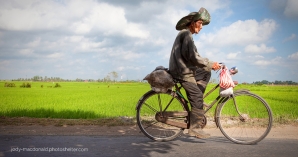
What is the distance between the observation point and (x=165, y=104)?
179 inches

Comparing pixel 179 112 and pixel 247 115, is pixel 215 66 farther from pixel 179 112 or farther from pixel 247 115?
pixel 247 115

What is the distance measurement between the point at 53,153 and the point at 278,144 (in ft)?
12.9

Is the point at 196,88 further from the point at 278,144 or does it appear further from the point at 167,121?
the point at 278,144

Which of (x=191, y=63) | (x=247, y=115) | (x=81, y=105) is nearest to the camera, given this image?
(x=191, y=63)

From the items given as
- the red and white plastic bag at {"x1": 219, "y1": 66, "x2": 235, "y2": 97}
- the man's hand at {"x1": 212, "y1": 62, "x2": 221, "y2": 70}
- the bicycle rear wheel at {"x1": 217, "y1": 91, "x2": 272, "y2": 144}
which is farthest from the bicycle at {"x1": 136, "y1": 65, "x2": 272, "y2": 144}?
the man's hand at {"x1": 212, "y1": 62, "x2": 221, "y2": 70}

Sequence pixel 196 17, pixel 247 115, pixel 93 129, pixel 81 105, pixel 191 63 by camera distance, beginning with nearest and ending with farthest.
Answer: pixel 196 17 → pixel 191 63 → pixel 247 115 → pixel 93 129 → pixel 81 105

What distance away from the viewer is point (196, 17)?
412 centimetres

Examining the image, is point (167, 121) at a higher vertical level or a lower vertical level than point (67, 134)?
higher

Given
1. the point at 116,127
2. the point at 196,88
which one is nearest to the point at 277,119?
the point at 196,88

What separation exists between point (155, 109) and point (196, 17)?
1902 millimetres

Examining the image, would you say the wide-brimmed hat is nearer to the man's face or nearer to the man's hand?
the man's face

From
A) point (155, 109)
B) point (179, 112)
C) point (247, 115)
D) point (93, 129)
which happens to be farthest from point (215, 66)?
point (93, 129)

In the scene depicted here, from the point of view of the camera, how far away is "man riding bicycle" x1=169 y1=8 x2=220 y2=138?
4.08m

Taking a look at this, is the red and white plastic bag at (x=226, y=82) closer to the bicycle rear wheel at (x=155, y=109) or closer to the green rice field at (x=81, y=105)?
the bicycle rear wheel at (x=155, y=109)
